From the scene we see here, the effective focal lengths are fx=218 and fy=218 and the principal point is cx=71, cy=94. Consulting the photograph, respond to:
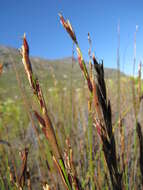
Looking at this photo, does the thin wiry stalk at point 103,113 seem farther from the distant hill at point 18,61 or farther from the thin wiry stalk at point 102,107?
the distant hill at point 18,61

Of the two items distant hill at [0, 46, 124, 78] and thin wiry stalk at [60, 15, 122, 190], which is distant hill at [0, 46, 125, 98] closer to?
distant hill at [0, 46, 124, 78]

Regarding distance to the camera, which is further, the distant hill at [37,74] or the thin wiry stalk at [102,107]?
the distant hill at [37,74]

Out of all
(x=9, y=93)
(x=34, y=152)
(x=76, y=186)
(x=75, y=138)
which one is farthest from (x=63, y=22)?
(x=9, y=93)

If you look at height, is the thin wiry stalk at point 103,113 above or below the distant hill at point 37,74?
below

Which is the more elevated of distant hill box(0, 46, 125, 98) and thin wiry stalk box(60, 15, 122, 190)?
distant hill box(0, 46, 125, 98)

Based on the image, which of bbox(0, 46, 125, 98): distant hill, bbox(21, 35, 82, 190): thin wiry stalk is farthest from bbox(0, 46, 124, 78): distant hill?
bbox(21, 35, 82, 190): thin wiry stalk

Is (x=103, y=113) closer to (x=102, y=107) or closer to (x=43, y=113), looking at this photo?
(x=102, y=107)

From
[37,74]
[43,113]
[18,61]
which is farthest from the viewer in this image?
[37,74]

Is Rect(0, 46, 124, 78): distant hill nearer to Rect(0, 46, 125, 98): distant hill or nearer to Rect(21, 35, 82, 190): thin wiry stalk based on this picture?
Rect(0, 46, 125, 98): distant hill

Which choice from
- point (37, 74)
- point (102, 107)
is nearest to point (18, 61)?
point (37, 74)

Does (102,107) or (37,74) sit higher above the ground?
(37,74)

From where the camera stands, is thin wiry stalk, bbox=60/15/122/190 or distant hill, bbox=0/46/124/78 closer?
thin wiry stalk, bbox=60/15/122/190

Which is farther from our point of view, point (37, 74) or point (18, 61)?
point (37, 74)

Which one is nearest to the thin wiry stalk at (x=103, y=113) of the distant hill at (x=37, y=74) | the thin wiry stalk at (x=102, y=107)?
the thin wiry stalk at (x=102, y=107)
